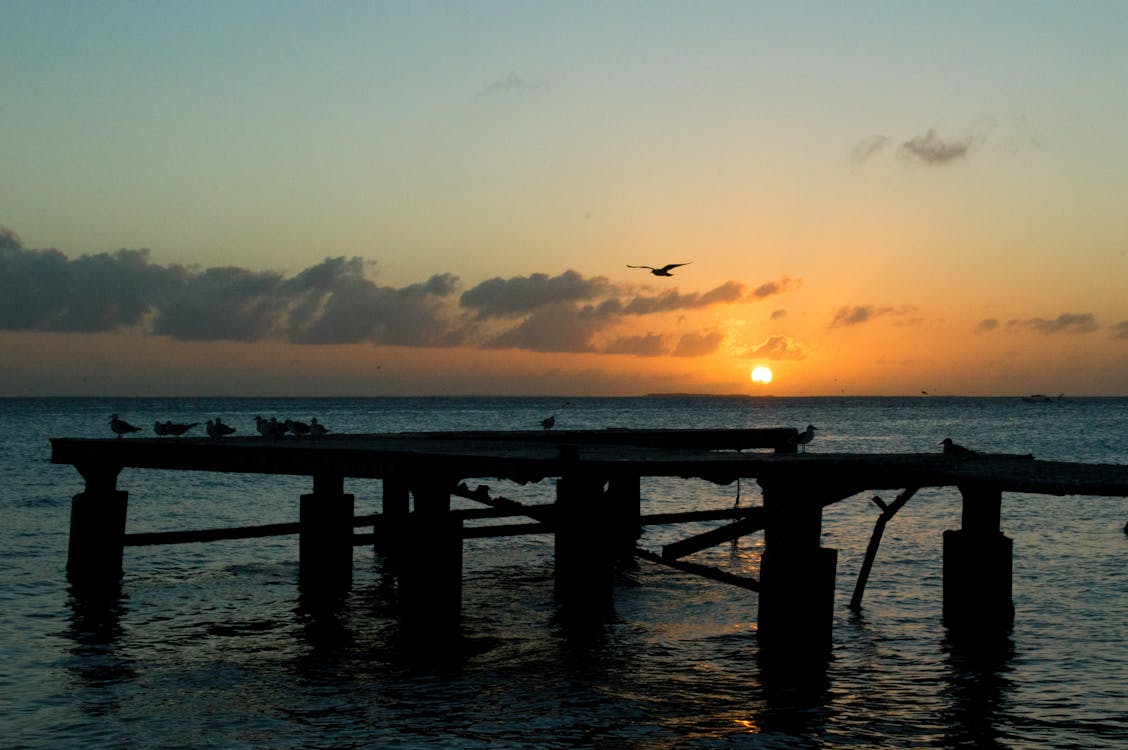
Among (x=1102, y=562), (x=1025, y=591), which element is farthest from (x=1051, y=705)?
(x=1102, y=562)

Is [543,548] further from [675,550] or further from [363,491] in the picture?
[363,491]

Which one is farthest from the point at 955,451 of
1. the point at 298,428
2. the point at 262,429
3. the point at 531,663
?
the point at 262,429

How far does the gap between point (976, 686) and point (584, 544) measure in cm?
654

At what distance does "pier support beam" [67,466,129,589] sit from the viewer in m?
22.8

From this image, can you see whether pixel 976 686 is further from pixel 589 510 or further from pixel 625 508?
pixel 625 508

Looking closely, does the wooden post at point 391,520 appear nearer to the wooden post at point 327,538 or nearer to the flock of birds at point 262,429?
the wooden post at point 327,538

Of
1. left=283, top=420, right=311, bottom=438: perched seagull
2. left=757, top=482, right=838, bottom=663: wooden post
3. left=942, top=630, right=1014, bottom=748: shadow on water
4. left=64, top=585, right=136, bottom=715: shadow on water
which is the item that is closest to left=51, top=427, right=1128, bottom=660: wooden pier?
left=757, top=482, right=838, bottom=663: wooden post

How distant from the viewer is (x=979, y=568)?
18812mm

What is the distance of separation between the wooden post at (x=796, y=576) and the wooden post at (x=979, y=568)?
3349 millimetres

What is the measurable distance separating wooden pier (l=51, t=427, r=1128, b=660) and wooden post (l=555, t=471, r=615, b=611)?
26 mm

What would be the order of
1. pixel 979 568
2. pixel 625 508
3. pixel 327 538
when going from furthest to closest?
pixel 625 508, pixel 327 538, pixel 979 568

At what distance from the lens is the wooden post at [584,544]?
19.1m

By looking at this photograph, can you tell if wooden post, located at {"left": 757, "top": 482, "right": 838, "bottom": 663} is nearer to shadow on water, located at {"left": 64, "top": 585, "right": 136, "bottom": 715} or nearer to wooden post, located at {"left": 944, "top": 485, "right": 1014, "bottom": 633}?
wooden post, located at {"left": 944, "top": 485, "right": 1014, "bottom": 633}

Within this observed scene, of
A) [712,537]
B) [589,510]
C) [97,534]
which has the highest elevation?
[589,510]
